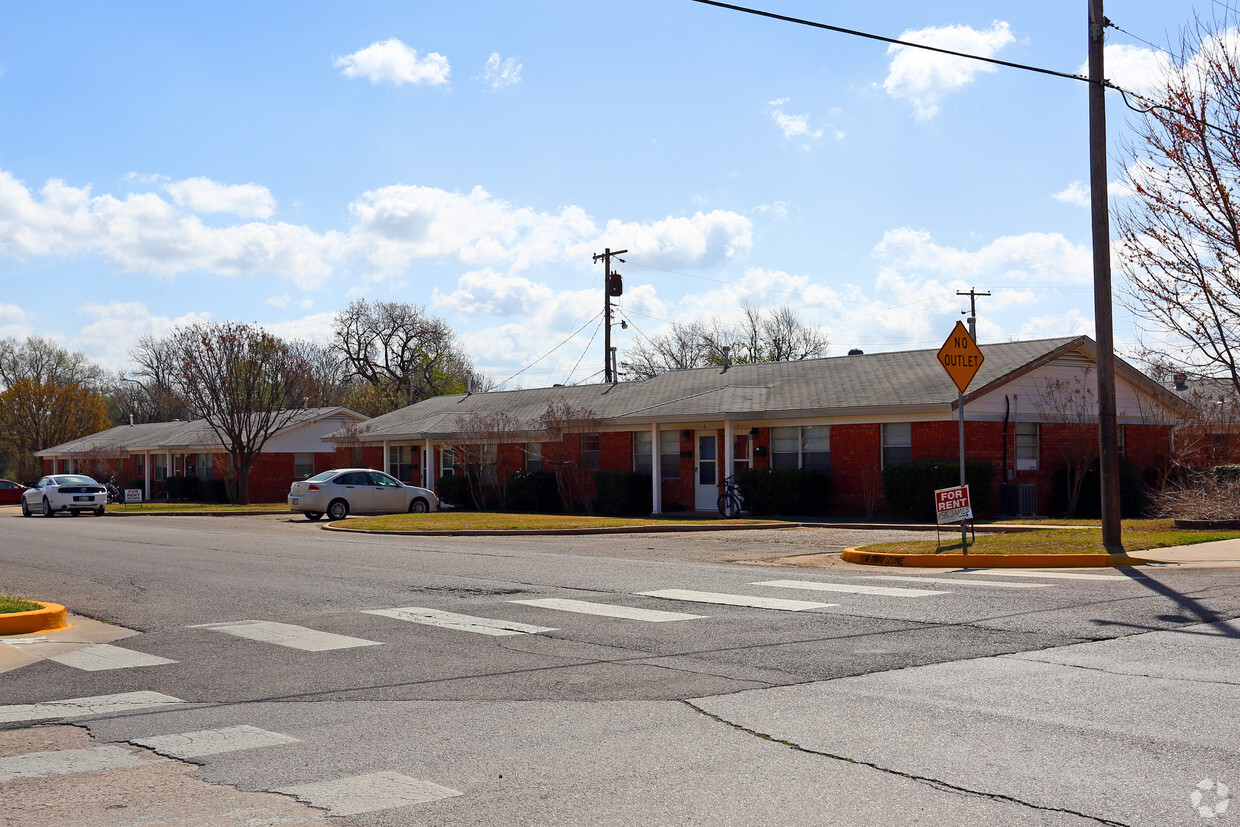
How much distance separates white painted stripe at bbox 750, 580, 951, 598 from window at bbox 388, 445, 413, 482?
30.3m

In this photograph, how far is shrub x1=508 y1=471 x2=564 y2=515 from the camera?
3450 cm

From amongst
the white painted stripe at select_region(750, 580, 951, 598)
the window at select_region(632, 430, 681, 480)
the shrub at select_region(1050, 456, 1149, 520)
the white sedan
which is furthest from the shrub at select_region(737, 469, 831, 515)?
the white sedan

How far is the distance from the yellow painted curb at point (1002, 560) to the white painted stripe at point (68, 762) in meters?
11.6

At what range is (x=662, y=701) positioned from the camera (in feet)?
23.2

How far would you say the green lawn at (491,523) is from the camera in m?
24.7

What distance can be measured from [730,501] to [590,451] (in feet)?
22.6

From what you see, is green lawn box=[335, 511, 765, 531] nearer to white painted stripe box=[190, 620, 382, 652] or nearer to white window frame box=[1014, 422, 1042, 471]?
white window frame box=[1014, 422, 1042, 471]

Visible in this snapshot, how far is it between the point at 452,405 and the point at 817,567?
29708 millimetres

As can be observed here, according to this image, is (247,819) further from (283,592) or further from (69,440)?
(69,440)

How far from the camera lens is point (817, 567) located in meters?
16.0

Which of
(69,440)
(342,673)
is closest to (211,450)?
(69,440)

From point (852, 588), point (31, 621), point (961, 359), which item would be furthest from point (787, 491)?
point (31, 621)

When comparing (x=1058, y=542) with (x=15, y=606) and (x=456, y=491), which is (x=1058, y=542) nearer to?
(x=15, y=606)

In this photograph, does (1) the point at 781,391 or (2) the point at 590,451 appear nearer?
(1) the point at 781,391
